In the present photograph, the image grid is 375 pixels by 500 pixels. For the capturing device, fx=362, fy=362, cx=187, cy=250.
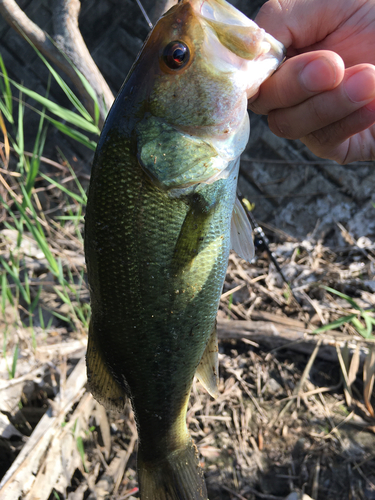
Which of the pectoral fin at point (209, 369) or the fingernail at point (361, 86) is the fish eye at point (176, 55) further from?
the pectoral fin at point (209, 369)

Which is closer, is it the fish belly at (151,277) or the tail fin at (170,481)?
the fish belly at (151,277)

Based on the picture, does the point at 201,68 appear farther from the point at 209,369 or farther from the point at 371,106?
the point at 209,369

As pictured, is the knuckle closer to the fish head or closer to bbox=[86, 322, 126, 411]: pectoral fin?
the fish head

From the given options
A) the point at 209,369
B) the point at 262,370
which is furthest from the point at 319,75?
the point at 262,370

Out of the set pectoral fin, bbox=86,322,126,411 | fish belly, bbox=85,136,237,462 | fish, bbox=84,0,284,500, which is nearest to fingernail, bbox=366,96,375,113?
fish, bbox=84,0,284,500

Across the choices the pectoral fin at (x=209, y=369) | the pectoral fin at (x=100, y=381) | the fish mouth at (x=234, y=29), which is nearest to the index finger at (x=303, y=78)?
the fish mouth at (x=234, y=29)

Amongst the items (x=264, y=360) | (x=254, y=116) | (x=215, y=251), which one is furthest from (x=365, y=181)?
(x=215, y=251)
